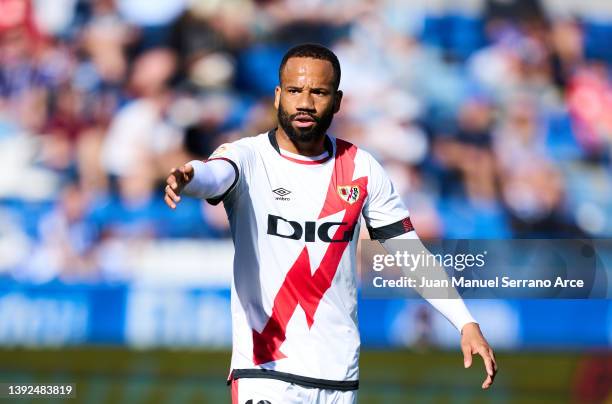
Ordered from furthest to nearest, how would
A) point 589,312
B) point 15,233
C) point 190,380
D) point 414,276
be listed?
point 15,233 → point 589,312 → point 190,380 → point 414,276

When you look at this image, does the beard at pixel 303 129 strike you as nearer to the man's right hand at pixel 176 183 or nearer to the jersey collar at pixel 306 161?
the jersey collar at pixel 306 161

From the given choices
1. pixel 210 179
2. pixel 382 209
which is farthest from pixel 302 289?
pixel 210 179

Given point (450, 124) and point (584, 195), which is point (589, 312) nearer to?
point (584, 195)

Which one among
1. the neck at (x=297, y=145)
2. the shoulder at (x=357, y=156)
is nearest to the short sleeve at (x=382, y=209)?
the shoulder at (x=357, y=156)

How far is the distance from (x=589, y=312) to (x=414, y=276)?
19.0 ft

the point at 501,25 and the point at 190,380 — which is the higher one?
the point at 501,25

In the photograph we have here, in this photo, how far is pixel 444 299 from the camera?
4.14m

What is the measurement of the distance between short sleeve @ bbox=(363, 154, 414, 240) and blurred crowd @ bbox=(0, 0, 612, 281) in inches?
232

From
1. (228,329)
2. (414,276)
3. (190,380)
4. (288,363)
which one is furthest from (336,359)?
(228,329)

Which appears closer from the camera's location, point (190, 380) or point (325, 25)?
point (190, 380)

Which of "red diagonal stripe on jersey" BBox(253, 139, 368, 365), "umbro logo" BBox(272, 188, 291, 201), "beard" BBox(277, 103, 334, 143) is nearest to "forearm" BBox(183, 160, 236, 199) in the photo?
"umbro logo" BBox(272, 188, 291, 201)

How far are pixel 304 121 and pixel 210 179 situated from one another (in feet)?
1.84

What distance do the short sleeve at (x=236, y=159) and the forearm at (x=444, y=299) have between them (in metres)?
0.73

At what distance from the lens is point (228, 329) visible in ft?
31.7
